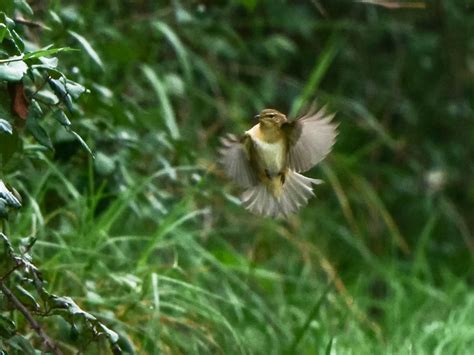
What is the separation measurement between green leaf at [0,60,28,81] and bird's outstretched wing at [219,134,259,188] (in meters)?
0.45

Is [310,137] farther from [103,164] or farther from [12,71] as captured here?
[103,164]

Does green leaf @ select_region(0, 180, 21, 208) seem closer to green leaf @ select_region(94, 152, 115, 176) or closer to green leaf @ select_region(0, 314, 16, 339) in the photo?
green leaf @ select_region(0, 314, 16, 339)

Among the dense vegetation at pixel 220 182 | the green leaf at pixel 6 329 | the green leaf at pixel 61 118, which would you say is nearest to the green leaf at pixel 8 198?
the dense vegetation at pixel 220 182

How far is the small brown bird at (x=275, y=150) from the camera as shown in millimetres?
2240

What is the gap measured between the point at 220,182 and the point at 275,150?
2038mm

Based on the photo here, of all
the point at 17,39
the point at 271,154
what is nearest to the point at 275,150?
the point at 271,154

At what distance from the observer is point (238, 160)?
2.33m

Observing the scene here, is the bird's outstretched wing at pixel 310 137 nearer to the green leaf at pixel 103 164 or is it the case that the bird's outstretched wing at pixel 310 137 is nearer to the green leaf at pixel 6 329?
the green leaf at pixel 6 329

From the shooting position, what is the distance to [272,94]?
4750mm

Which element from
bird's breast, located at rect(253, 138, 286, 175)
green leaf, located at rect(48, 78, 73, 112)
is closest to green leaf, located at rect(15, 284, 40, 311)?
green leaf, located at rect(48, 78, 73, 112)

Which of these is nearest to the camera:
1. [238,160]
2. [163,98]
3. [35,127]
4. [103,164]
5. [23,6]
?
[35,127]

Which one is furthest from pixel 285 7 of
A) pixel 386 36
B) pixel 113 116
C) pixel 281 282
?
pixel 113 116

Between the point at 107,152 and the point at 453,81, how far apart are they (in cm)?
255

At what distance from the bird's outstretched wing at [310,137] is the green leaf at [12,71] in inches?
19.3
